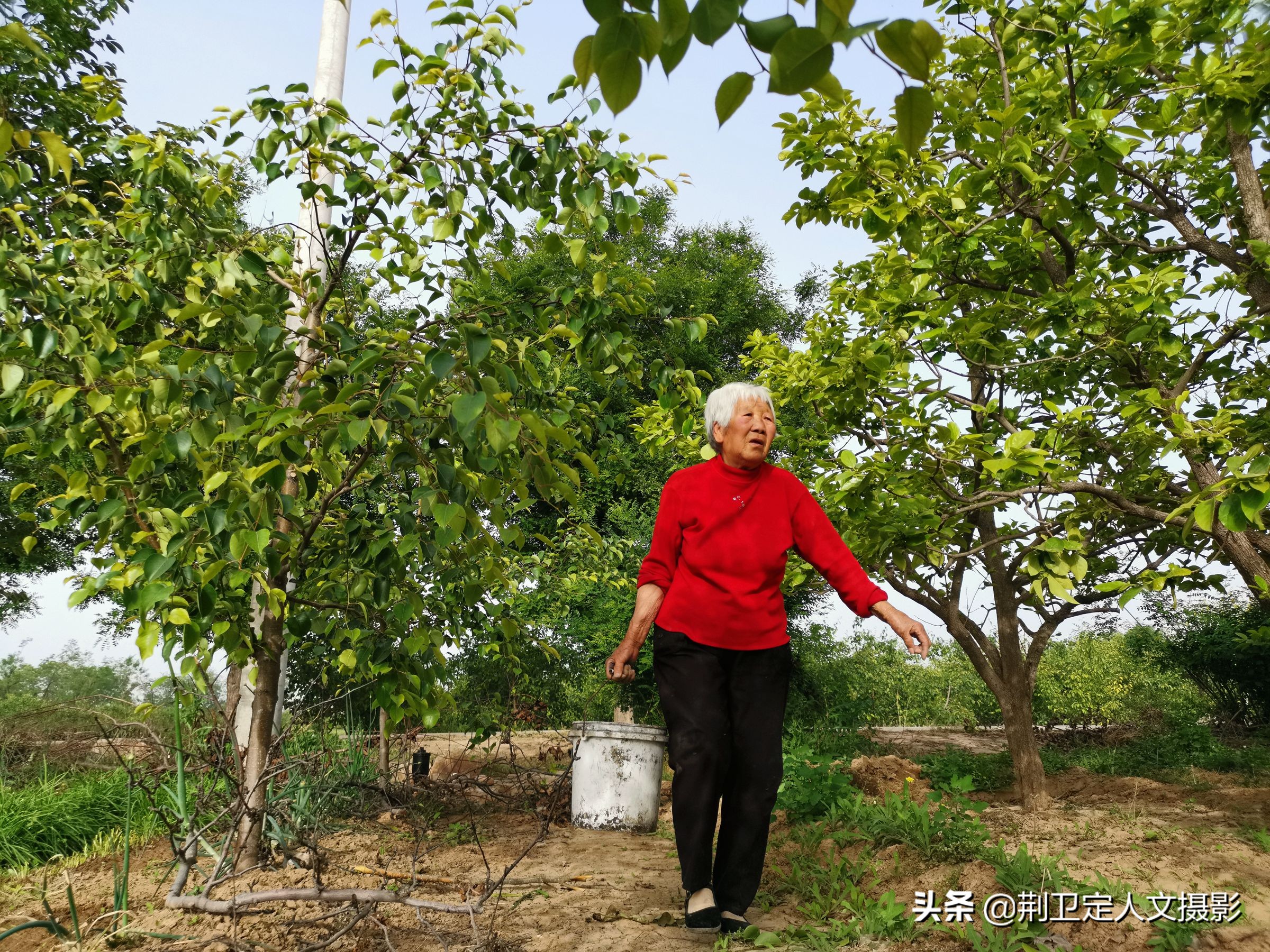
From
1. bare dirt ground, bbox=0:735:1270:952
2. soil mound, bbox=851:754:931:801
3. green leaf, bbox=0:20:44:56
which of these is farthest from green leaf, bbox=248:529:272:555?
soil mound, bbox=851:754:931:801

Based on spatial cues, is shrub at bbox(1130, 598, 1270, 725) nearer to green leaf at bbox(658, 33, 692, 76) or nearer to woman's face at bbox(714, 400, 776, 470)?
woman's face at bbox(714, 400, 776, 470)

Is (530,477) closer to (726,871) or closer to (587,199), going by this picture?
(587,199)

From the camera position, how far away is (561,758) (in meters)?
7.42

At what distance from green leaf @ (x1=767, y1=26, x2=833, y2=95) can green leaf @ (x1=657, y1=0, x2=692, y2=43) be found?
110mm

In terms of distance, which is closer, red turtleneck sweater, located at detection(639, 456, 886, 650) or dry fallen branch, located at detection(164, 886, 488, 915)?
dry fallen branch, located at detection(164, 886, 488, 915)

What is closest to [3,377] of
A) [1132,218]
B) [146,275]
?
[146,275]

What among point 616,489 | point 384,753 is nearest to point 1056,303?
point 384,753

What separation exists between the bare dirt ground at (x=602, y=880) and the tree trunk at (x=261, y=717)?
0.11 meters

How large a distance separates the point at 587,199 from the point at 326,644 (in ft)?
6.98

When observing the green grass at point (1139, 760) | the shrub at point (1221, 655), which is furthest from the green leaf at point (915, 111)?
the shrub at point (1221, 655)

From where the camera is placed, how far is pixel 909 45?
34.2 inches

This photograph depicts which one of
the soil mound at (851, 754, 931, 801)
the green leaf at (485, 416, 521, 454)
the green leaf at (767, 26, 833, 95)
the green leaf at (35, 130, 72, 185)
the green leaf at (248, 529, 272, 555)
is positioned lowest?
the soil mound at (851, 754, 931, 801)

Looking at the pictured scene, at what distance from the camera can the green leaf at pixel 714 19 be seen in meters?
0.94

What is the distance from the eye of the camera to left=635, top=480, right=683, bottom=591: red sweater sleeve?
10.1ft
